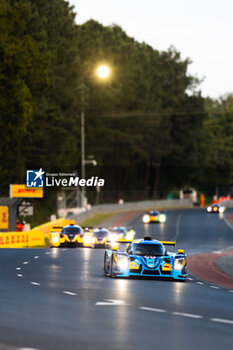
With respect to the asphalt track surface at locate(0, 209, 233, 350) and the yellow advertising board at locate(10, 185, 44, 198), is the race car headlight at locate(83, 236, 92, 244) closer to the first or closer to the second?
the yellow advertising board at locate(10, 185, 44, 198)

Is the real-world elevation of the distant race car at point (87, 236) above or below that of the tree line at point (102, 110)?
below

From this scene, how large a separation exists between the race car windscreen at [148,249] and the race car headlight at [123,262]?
512 mm

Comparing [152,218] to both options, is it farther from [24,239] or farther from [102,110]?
[102,110]

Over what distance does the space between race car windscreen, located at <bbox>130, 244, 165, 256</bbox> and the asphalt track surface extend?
89cm

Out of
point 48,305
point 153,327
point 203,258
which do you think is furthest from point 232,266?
point 153,327

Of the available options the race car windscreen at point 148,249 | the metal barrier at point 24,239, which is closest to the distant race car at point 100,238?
the metal barrier at point 24,239

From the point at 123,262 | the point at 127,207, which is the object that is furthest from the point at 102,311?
the point at 127,207

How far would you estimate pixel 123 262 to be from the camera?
85.7 feet

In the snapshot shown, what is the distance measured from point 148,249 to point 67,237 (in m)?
20.7

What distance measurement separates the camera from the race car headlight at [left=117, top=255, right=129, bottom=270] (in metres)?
26.0

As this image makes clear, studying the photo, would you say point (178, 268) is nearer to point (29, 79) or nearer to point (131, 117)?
point (29, 79)

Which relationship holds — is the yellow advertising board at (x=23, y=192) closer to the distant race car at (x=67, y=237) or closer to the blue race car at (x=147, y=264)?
the distant race car at (x=67, y=237)

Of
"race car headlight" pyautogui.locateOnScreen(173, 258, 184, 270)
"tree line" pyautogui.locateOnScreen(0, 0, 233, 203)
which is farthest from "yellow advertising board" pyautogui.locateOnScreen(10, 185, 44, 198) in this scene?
"race car headlight" pyautogui.locateOnScreen(173, 258, 184, 270)

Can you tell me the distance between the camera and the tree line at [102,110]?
→ 2990 inches
